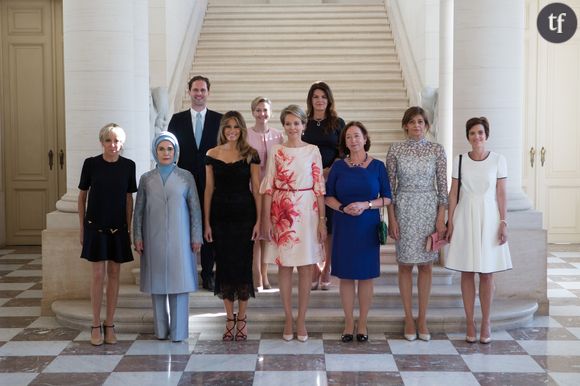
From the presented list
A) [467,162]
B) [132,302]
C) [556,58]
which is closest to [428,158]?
[467,162]

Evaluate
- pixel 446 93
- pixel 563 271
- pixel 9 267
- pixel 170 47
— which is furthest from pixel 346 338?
pixel 170 47

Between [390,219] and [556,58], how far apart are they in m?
6.59

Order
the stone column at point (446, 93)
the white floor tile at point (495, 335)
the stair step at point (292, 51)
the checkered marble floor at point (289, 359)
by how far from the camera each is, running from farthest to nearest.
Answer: the stair step at point (292, 51) → the stone column at point (446, 93) → the white floor tile at point (495, 335) → the checkered marble floor at point (289, 359)

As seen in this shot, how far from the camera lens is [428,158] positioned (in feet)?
20.7

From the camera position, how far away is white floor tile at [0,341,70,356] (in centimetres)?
624

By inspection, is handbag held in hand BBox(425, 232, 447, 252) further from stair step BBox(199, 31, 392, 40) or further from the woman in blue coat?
stair step BBox(199, 31, 392, 40)

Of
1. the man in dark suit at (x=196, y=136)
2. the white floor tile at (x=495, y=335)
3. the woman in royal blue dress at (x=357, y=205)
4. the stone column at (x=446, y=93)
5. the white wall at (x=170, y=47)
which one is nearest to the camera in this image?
the woman in royal blue dress at (x=357, y=205)

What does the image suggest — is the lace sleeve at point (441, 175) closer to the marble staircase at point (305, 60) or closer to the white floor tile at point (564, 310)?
the white floor tile at point (564, 310)

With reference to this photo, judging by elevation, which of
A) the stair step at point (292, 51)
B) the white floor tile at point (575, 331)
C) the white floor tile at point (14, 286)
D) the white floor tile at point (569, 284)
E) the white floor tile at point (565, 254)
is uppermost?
the stair step at point (292, 51)

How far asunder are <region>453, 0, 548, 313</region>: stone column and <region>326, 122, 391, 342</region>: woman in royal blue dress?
151 centimetres

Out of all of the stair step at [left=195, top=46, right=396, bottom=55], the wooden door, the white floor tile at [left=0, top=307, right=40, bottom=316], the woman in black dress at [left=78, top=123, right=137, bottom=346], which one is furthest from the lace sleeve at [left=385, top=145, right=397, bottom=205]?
the stair step at [left=195, top=46, right=396, bottom=55]

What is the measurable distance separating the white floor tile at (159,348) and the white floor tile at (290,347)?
526mm

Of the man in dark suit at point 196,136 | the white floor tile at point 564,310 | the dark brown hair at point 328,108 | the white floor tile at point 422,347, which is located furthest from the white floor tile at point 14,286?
the white floor tile at point 564,310

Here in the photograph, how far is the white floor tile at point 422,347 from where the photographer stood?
617 cm
